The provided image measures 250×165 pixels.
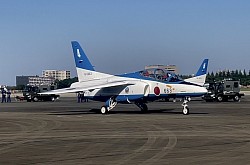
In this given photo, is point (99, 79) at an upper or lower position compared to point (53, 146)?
upper

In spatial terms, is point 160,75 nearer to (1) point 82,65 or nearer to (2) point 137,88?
(2) point 137,88

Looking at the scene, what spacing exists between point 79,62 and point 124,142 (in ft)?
71.8

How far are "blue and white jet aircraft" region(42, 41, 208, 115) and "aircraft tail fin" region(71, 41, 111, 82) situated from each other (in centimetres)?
50

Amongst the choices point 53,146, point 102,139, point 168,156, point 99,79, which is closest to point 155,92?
point 99,79

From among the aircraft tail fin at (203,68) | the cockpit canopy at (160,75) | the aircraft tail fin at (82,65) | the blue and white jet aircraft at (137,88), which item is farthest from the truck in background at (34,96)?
the cockpit canopy at (160,75)

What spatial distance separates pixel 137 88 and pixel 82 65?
19.5ft

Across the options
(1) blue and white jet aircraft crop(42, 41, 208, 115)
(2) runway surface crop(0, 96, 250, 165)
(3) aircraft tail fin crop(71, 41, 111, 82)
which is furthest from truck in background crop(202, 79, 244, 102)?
(2) runway surface crop(0, 96, 250, 165)

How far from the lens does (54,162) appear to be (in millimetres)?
11477

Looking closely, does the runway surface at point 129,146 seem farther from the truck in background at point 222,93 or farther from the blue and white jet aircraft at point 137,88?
the truck in background at point 222,93

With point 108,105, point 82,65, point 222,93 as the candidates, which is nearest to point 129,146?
point 108,105

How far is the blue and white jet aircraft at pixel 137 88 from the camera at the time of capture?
1224 inches

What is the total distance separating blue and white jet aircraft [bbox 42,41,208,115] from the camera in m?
31.1

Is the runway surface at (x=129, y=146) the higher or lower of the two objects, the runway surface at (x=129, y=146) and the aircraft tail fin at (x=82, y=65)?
the lower

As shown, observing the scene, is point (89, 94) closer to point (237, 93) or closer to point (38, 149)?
point (38, 149)
